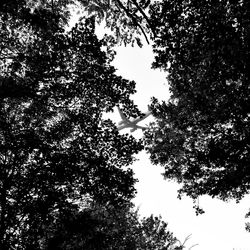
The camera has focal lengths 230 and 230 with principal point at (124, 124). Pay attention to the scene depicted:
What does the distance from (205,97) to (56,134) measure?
715cm

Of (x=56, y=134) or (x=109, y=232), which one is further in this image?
(x=109, y=232)

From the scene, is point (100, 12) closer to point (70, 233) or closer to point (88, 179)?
point (88, 179)

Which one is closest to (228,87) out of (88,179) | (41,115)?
(88,179)

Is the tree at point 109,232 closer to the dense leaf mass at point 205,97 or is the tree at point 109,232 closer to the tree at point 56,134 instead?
the tree at point 56,134

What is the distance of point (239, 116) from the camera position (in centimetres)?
1090

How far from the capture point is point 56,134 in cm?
881

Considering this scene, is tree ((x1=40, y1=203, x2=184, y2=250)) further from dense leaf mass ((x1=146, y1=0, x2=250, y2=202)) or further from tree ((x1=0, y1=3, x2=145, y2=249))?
dense leaf mass ((x1=146, y1=0, x2=250, y2=202))

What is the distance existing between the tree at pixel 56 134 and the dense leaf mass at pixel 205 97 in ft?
7.66

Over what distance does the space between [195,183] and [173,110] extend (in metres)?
4.29

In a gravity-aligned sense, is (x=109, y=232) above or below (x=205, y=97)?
below

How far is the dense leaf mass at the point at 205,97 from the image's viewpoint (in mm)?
6992

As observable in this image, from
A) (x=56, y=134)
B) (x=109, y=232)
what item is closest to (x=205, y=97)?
(x=56, y=134)

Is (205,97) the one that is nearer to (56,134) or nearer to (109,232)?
(56,134)

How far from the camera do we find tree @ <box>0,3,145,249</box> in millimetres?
7578
